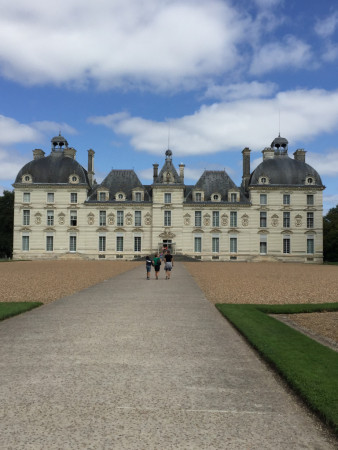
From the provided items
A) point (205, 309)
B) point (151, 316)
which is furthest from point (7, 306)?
point (205, 309)

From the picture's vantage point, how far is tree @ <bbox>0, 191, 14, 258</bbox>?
2488 inches

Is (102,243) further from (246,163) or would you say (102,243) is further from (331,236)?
(331,236)

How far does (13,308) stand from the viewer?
10.9 metres

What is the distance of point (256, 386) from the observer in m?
5.26

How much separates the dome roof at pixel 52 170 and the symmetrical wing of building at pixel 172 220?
0.19 metres

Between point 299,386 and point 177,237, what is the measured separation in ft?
163

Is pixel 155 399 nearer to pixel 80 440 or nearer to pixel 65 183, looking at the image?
pixel 80 440

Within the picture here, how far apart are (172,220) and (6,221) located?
25.3 m

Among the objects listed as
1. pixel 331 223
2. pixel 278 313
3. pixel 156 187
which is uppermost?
pixel 156 187

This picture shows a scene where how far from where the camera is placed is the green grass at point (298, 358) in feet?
15.0

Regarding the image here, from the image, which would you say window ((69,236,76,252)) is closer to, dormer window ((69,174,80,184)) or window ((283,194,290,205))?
dormer window ((69,174,80,184))

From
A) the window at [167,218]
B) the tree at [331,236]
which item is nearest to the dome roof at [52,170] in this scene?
the window at [167,218]

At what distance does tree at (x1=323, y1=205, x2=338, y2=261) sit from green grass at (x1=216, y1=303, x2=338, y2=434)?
50.5 meters

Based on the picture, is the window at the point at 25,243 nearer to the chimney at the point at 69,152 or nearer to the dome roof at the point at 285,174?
the chimney at the point at 69,152
